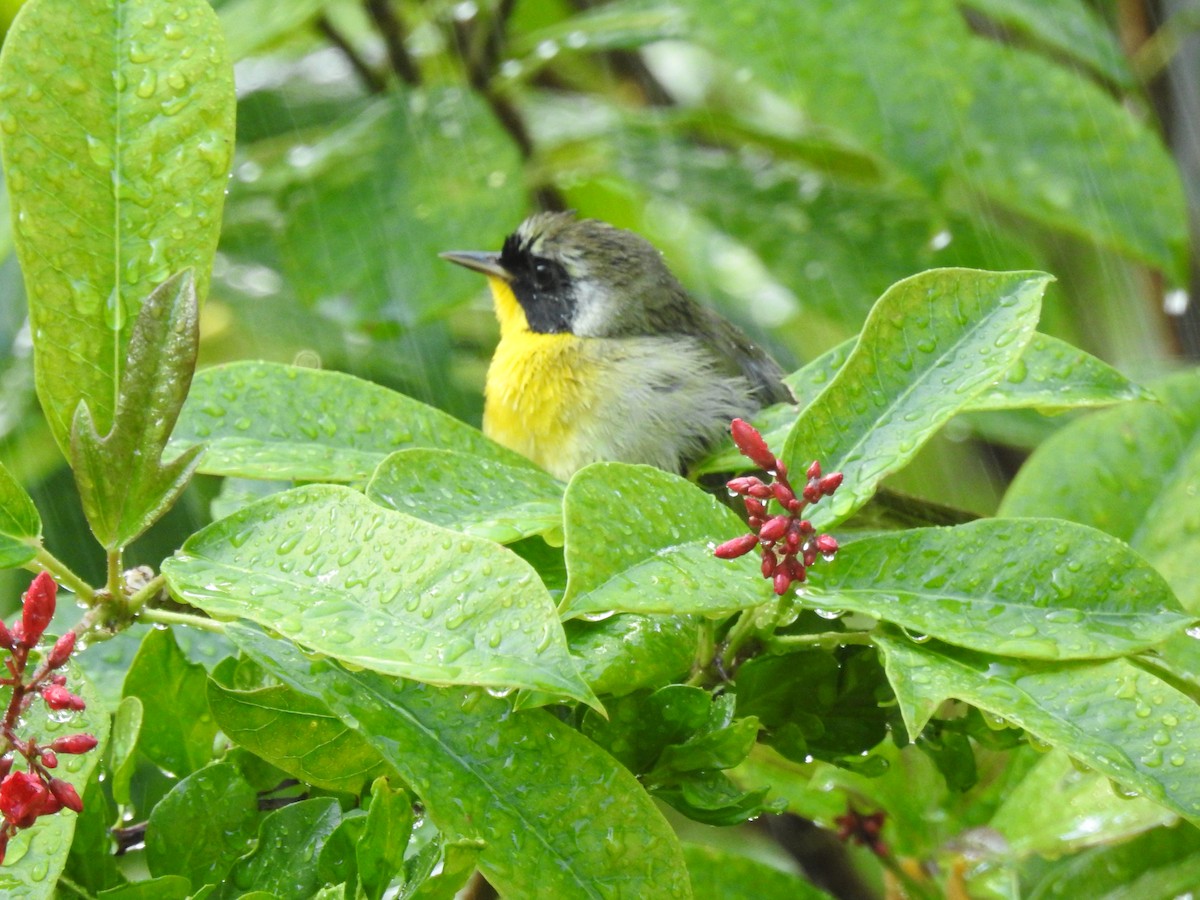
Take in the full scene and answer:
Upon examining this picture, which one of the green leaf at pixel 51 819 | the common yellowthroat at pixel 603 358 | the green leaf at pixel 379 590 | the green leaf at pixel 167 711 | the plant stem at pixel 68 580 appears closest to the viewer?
the green leaf at pixel 379 590

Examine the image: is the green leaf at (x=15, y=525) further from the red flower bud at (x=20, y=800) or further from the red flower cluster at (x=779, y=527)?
the red flower cluster at (x=779, y=527)

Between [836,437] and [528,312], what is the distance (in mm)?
1561

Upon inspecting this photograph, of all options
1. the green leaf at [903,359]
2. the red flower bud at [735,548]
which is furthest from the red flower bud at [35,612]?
the green leaf at [903,359]

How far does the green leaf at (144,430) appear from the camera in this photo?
3.05 feet

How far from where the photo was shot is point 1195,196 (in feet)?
10.3

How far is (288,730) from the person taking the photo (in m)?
0.95

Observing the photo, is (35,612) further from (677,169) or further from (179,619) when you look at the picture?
(677,169)

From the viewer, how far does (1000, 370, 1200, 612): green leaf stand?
153cm

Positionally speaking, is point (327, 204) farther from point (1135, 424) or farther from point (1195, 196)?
point (1195, 196)

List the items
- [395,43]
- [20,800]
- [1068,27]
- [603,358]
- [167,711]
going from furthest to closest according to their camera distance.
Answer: [395,43] → [1068,27] → [603,358] → [167,711] → [20,800]

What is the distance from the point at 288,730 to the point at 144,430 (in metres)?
0.24

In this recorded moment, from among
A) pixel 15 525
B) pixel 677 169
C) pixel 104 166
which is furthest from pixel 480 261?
pixel 15 525

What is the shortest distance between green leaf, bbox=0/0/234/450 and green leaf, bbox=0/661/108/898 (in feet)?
0.65

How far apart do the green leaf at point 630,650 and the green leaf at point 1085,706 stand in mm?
147
